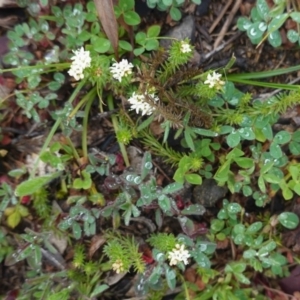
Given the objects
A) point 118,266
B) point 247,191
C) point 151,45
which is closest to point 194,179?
point 247,191

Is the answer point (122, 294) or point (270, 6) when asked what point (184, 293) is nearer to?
point (122, 294)

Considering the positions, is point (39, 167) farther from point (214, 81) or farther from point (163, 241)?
point (214, 81)

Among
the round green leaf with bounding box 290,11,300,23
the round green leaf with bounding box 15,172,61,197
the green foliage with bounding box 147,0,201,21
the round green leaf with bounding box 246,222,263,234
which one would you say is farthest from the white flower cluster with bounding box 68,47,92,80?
the round green leaf with bounding box 246,222,263,234

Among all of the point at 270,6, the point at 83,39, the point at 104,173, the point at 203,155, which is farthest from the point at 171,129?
the point at 270,6

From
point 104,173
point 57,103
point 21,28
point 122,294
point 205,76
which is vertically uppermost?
point 21,28

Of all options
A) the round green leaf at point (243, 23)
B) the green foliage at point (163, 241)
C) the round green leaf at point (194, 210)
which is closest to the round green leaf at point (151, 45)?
the round green leaf at point (243, 23)

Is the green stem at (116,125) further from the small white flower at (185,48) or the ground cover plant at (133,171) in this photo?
the small white flower at (185,48)
